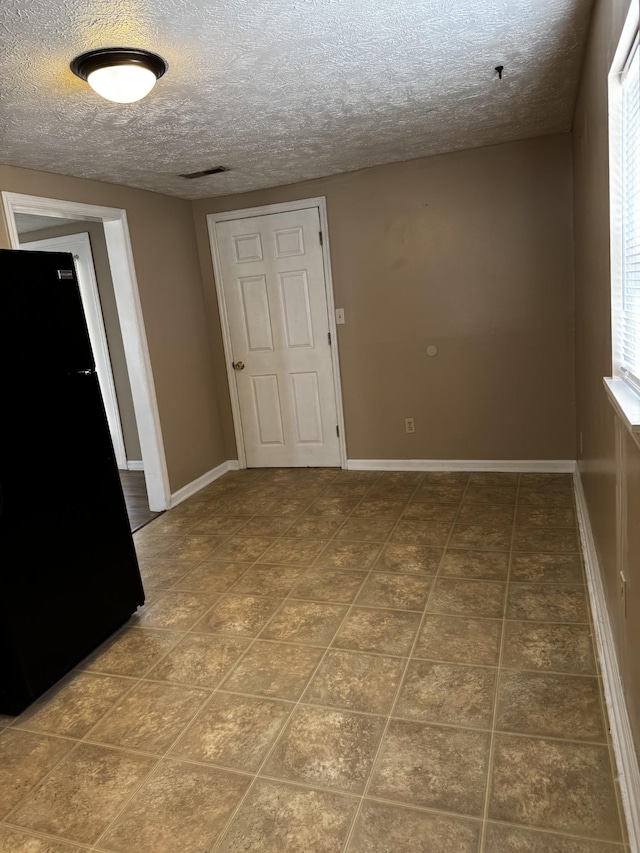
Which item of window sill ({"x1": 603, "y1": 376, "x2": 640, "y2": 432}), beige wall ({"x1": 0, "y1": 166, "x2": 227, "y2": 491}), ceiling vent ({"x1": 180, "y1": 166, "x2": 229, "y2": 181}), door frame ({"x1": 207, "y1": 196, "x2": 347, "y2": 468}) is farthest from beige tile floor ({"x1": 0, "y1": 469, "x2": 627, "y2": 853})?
ceiling vent ({"x1": 180, "y1": 166, "x2": 229, "y2": 181})

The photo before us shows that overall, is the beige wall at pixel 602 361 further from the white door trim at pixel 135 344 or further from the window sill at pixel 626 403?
the white door trim at pixel 135 344

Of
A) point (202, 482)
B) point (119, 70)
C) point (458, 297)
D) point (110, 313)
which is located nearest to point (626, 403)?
point (119, 70)

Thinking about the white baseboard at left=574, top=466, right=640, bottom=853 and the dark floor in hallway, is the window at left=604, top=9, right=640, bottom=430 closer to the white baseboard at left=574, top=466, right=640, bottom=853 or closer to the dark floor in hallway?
the white baseboard at left=574, top=466, right=640, bottom=853

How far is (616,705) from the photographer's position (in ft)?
6.14

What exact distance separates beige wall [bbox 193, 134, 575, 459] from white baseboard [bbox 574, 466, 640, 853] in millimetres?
1622

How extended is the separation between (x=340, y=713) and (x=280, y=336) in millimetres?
3368

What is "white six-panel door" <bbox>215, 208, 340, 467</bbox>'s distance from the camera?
4.75 meters

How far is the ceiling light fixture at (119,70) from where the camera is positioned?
210cm

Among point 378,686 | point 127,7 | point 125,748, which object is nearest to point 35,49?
point 127,7

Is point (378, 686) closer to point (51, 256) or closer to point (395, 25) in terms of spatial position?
point (51, 256)

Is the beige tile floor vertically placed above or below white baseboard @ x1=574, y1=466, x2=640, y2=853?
below

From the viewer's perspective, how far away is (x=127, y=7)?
5.94 feet

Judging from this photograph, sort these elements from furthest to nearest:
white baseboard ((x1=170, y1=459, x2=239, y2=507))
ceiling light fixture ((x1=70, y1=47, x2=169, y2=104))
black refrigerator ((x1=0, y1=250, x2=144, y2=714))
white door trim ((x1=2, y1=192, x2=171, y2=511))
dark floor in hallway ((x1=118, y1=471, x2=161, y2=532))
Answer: white baseboard ((x1=170, y1=459, x2=239, y2=507)) → dark floor in hallway ((x1=118, y1=471, x2=161, y2=532)) → white door trim ((x1=2, y1=192, x2=171, y2=511)) → black refrigerator ((x1=0, y1=250, x2=144, y2=714)) → ceiling light fixture ((x1=70, y1=47, x2=169, y2=104))

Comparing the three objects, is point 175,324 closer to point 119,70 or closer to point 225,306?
point 225,306
